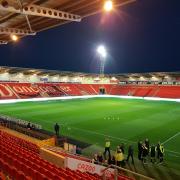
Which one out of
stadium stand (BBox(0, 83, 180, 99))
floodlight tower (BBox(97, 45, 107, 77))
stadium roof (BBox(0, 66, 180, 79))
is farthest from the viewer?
floodlight tower (BBox(97, 45, 107, 77))

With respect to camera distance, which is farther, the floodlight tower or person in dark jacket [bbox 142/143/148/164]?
the floodlight tower

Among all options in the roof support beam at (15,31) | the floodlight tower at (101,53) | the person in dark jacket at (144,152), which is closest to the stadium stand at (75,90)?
the floodlight tower at (101,53)

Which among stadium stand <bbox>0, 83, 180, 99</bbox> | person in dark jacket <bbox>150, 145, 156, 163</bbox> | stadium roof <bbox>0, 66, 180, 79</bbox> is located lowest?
person in dark jacket <bbox>150, 145, 156, 163</bbox>

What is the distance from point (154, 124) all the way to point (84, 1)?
17.5 metres

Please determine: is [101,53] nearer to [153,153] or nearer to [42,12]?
[42,12]

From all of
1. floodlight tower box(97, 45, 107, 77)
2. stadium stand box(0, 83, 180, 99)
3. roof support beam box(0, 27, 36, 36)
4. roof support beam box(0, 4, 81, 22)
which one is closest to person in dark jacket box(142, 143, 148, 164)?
roof support beam box(0, 4, 81, 22)

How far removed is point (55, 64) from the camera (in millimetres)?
72000

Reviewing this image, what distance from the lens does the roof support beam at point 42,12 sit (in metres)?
14.3

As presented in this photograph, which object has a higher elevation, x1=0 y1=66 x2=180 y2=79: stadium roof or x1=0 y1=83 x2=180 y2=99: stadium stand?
x1=0 y1=66 x2=180 y2=79: stadium roof

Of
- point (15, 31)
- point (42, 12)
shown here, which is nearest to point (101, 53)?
point (15, 31)

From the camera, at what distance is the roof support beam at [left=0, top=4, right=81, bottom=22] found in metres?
14.3

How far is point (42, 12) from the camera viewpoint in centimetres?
1523

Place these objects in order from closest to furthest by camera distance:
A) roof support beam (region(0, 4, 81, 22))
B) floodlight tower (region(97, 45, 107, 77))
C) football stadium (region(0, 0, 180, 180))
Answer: football stadium (region(0, 0, 180, 180)) → roof support beam (region(0, 4, 81, 22)) → floodlight tower (region(97, 45, 107, 77))

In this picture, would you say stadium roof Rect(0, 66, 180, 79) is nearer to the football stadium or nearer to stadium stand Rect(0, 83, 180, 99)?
stadium stand Rect(0, 83, 180, 99)
